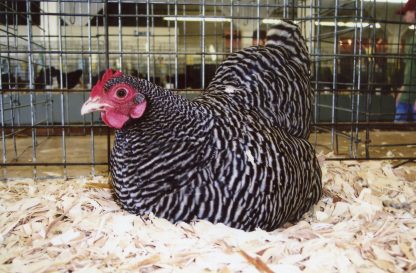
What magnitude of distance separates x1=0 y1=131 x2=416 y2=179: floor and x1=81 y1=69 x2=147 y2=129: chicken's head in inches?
56.6

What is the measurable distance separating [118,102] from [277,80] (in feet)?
2.94

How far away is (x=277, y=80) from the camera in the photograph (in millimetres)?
2074

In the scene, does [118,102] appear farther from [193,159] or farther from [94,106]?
[193,159]

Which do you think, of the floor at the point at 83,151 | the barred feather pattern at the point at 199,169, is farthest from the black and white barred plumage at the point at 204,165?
the floor at the point at 83,151

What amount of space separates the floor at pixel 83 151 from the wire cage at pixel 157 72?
0.04ft

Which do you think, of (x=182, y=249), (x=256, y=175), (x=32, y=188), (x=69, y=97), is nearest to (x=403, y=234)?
(x=256, y=175)

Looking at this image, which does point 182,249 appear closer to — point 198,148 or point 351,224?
point 198,148

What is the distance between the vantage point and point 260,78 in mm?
2039

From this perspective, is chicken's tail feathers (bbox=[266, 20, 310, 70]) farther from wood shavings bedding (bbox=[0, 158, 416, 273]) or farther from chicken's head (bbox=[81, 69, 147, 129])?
chicken's head (bbox=[81, 69, 147, 129])

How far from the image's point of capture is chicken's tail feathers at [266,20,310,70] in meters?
2.29

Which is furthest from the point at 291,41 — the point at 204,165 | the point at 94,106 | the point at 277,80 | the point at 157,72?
the point at 157,72

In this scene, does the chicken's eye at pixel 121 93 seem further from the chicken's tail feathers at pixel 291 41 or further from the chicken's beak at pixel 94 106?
the chicken's tail feathers at pixel 291 41

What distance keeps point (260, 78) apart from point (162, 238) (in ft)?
3.17

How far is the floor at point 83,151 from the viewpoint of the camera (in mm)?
3301
